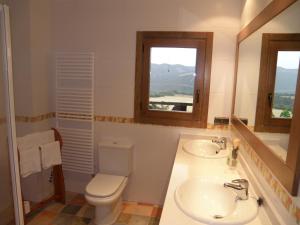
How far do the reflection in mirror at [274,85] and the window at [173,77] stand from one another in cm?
64

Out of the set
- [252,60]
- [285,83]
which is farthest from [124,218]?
[285,83]

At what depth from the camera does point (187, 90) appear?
270 cm

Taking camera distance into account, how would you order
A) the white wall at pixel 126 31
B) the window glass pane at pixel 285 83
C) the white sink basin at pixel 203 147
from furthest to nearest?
the white wall at pixel 126 31 → the white sink basin at pixel 203 147 → the window glass pane at pixel 285 83

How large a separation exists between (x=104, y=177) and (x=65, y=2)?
2066mm

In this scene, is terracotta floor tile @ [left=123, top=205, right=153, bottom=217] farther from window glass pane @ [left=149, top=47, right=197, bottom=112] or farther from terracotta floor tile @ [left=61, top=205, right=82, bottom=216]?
window glass pane @ [left=149, top=47, right=197, bottom=112]

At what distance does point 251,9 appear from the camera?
2.04m

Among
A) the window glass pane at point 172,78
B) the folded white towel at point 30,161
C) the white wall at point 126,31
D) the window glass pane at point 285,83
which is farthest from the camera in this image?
the window glass pane at point 172,78

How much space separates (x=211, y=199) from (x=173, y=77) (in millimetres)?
1491

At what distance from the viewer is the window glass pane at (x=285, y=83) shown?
3.66ft

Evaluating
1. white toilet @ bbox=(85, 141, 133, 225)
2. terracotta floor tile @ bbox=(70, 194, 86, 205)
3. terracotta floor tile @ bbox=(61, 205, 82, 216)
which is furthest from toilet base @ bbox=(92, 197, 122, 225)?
terracotta floor tile @ bbox=(70, 194, 86, 205)

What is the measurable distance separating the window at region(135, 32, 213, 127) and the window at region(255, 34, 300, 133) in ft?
3.43

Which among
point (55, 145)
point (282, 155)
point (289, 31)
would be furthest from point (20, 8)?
point (282, 155)

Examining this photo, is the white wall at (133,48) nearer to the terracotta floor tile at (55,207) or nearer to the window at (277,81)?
the terracotta floor tile at (55,207)

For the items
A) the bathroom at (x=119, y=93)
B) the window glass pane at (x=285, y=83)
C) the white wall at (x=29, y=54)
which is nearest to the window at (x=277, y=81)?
the window glass pane at (x=285, y=83)
